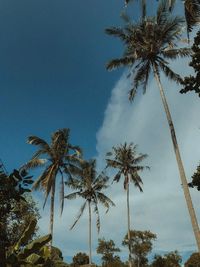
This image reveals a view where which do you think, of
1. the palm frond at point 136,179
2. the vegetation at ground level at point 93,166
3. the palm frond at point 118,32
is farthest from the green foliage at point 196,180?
the palm frond at point 136,179

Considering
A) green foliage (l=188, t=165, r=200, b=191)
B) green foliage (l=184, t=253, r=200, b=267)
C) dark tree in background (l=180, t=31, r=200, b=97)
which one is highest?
green foliage (l=184, t=253, r=200, b=267)

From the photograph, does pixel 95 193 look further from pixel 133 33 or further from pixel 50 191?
pixel 133 33

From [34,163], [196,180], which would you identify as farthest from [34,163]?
[196,180]

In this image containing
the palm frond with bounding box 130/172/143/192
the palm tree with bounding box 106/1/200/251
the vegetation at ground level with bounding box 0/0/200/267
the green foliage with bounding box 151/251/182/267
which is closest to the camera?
the vegetation at ground level with bounding box 0/0/200/267

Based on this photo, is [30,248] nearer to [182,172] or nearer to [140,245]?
[182,172]

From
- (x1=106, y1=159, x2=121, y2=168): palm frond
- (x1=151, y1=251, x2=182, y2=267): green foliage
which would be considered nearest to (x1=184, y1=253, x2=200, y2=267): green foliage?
(x1=151, y1=251, x2=182, y2=267): green foliage

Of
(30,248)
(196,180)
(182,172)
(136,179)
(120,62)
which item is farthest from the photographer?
(136,179)

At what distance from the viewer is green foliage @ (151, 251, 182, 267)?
5988 centimetres

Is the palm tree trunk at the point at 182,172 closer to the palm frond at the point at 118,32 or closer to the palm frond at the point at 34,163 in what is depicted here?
the palm frond at the point at 118,32

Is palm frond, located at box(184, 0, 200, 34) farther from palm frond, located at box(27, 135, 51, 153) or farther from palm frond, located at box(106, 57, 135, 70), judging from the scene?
palm frond, located at box(27, 135, 51, 153)

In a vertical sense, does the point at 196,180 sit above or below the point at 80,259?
below

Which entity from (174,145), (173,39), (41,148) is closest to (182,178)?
(174,145)

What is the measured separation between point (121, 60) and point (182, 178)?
10.1 m

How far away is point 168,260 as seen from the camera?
61938 millimetres
